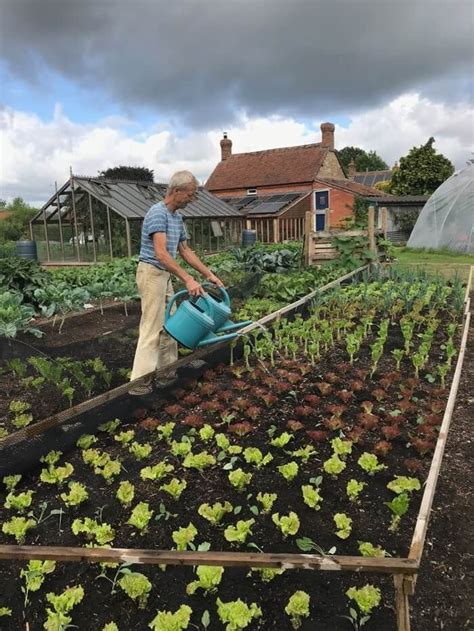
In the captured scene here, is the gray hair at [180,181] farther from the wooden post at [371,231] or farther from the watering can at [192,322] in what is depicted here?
the wooden post at [371,231]

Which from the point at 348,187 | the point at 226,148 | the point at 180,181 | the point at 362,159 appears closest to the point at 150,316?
the point at 180,181

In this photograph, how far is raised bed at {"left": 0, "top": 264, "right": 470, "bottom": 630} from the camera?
1.50 m

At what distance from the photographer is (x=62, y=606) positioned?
158 centimetres

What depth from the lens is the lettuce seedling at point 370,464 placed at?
90.9 inches

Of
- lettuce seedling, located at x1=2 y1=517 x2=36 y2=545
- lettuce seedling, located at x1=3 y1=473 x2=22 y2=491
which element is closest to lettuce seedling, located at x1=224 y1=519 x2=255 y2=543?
lettuce seedling, located at x1=2 y1=517 x2=36 y2=545

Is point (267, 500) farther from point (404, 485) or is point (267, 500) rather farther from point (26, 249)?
point (26, 249)

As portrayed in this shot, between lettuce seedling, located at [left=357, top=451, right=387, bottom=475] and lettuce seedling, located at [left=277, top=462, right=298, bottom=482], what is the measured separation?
34cm

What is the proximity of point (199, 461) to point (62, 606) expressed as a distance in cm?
91

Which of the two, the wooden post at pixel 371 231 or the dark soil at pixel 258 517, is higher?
the wooden post at pixel 371 231

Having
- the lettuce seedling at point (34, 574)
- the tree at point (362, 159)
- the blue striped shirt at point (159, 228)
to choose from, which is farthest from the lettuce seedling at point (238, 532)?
the tree at point (362, 159)

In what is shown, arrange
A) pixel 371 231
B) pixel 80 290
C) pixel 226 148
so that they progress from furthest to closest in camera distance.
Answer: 1. pixel 226 148
2. pixel 371 231
3. pixel 80 290

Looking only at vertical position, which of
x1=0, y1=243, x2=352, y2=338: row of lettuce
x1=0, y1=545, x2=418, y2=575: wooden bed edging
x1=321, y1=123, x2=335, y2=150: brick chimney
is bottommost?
x1=0, y1=545, x2=418, y2=575: wooden bed edging

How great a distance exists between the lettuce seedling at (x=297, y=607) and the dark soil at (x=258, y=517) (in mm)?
33

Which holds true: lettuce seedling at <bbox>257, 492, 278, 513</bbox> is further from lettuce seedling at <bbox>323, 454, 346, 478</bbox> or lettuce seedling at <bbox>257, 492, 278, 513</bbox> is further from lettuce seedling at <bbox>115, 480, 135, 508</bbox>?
lettuce seedling at <bbox>115, 480, 135, 508</bbox>
